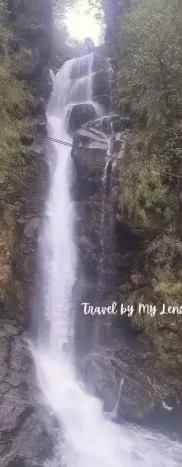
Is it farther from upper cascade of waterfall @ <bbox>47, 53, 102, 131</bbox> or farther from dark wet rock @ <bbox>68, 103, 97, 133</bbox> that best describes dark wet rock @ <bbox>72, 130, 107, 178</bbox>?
upper cascade of waterfall @ <bbox>47, 53, 102, 131</bbox>

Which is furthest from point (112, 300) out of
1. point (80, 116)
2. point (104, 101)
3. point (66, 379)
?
point (104, 101)

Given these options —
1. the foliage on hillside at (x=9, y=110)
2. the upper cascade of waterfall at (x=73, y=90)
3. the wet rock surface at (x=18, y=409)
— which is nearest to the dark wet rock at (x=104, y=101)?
the upper cascade of waterfall at (x=73, y=90)

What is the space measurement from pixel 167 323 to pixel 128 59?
10.4 meters

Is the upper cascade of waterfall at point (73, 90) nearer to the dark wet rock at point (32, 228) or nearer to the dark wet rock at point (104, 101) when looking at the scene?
the dark wet rock at point (104, 101)

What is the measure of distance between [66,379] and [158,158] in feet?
22.9

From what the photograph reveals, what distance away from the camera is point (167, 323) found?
10234 mm

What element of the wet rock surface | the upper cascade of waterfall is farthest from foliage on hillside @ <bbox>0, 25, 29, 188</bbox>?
the wet rock surface

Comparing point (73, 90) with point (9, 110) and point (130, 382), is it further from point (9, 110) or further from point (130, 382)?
point (130, 382)

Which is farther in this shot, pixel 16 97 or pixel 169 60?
pixel 16 97

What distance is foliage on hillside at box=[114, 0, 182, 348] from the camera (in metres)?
10.7

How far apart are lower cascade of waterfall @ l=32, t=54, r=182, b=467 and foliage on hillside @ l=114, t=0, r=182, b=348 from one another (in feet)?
7.20

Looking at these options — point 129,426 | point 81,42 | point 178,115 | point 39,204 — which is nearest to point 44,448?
point 129,426

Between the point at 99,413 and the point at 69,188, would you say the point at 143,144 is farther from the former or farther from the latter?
the point at 99,413

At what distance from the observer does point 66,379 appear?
31.8ft
